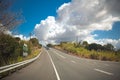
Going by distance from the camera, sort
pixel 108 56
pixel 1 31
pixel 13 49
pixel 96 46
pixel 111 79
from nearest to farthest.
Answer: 1. pixel 111 79
2. pixel 1 31
3. pixel 13 49
4. pixel 108 56
5. pixel 96 46

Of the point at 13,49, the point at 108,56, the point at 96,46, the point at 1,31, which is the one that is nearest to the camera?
the point at 1,31

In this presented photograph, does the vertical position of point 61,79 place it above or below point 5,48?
below

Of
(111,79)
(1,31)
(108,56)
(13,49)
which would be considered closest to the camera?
(111,79)

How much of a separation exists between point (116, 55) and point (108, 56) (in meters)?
1.89

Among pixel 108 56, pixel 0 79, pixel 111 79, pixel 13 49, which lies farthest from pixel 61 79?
pixel 108 56

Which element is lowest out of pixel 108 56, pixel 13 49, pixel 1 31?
pixel 108 56

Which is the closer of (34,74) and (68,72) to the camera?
(34,74)

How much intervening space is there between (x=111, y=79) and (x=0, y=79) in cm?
686

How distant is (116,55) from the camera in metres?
34.1

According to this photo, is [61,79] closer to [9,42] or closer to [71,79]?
[71,79]

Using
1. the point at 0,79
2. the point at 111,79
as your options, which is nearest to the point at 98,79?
the point at 111,79

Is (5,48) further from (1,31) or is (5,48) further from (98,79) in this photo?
(98,79)

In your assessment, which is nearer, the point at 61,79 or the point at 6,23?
the point at 61,79

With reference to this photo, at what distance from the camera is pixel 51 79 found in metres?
9.52
